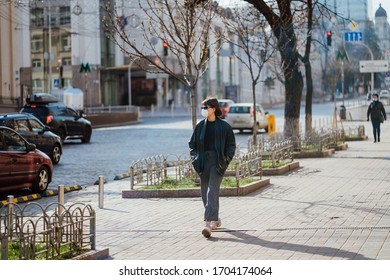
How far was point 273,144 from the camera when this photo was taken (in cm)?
2038

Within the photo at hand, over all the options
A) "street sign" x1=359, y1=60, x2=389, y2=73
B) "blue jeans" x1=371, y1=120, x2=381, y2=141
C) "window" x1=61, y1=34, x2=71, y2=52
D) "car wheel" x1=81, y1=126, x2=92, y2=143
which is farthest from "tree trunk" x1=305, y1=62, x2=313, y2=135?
"window" x1=61, y1=34, x2=71, y2=52

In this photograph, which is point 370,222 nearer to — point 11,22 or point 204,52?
point 204,52

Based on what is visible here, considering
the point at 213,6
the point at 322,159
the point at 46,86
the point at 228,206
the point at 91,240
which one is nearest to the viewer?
the point at 91,240

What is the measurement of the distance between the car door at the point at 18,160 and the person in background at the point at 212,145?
19.3 feet

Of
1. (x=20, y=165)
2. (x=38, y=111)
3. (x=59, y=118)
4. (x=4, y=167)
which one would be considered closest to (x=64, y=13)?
(x=38, y=111)

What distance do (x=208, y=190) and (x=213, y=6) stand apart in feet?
25.2

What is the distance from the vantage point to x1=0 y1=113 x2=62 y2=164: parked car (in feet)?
75.5

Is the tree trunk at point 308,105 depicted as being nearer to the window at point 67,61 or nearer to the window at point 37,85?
the window at point 67,61

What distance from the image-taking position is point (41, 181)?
53.0 feet

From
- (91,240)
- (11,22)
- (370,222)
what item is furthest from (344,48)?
(11,22)

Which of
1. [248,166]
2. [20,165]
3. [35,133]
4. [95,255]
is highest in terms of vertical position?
[35,133]

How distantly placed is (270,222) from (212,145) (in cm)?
151

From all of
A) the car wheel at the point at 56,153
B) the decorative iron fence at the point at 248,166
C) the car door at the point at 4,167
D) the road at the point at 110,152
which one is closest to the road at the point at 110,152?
the road at the point at 110,152

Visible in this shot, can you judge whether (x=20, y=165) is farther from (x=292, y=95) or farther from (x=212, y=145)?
(x=292, y=95)
